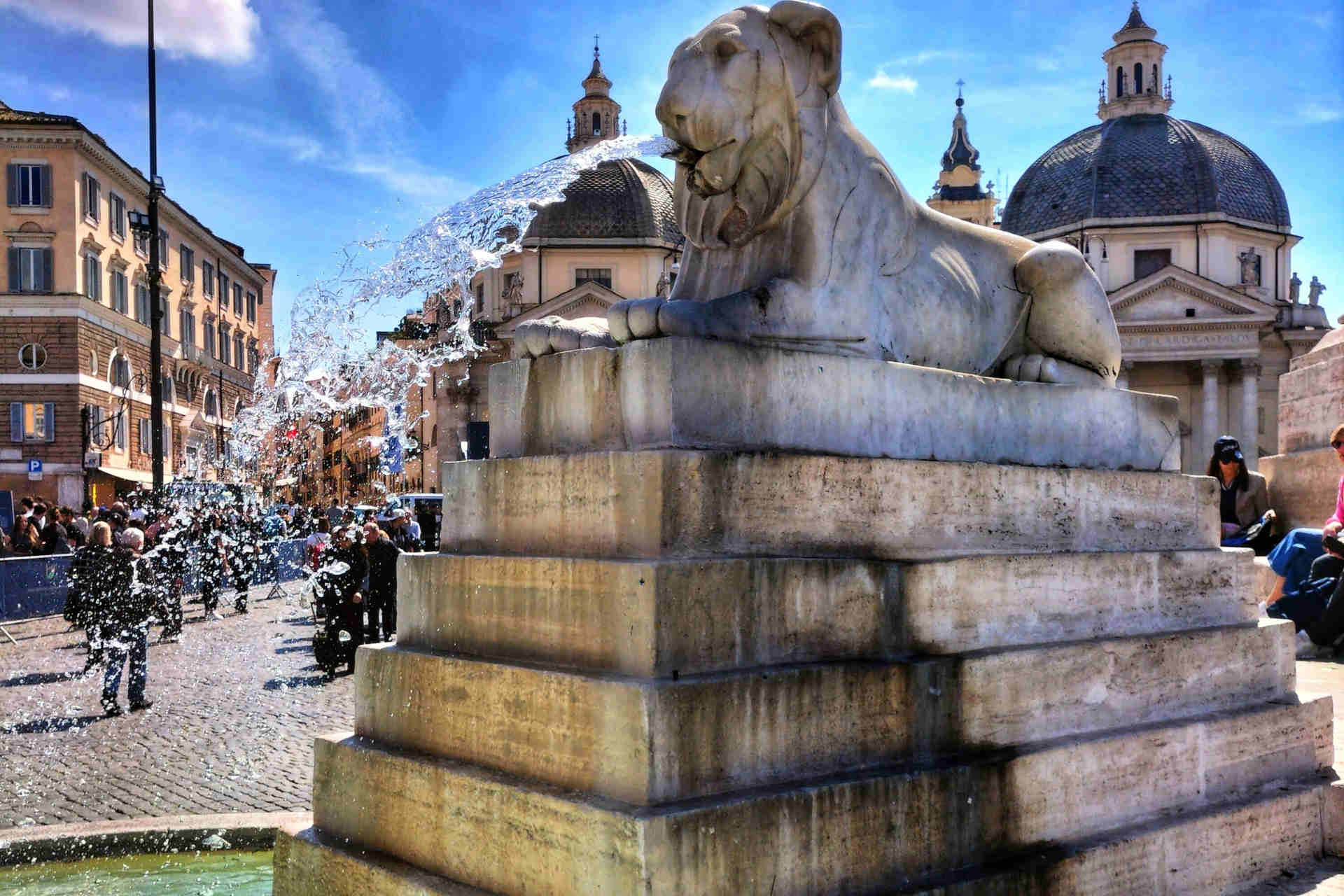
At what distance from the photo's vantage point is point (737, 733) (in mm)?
3289

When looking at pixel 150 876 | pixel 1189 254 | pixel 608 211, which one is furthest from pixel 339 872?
pixel 1189 254

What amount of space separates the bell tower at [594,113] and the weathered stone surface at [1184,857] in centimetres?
7262

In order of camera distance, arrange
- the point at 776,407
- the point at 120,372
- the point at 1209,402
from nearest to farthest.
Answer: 1. the point at 776,407
2. the point at 120,372
3. the point at 1209,402

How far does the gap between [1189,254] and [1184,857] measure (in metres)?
69.5

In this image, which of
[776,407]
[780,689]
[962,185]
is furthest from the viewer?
[962,185]

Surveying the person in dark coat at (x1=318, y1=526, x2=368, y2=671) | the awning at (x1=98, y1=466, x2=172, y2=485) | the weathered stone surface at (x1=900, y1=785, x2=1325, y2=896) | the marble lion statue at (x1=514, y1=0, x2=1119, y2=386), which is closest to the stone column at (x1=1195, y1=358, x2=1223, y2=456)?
the awning at (x1=98, y1=466, x2=172, y2=485)

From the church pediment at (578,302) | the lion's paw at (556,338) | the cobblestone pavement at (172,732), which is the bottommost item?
the cobblestone pavement at (172,732)

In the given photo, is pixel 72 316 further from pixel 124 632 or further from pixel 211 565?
pixel 124 632

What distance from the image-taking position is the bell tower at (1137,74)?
74.6 metres

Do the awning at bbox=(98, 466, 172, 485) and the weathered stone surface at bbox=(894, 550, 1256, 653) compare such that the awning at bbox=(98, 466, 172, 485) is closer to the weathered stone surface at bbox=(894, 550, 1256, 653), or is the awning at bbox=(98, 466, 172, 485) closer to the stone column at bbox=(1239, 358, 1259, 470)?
the weathered stone surface at bbox=(894, 550, 1256, 653)

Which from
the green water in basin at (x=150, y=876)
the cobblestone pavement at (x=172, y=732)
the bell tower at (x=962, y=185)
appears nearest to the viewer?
the green water in basin at (x=150, y=876)

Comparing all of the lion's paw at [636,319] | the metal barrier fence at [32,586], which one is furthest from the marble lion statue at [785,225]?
the metal barrier fence at [32,586]

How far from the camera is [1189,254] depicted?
220 feet

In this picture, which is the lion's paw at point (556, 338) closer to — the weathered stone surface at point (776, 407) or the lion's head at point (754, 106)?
the weathered stone surface at point (776, 407)
